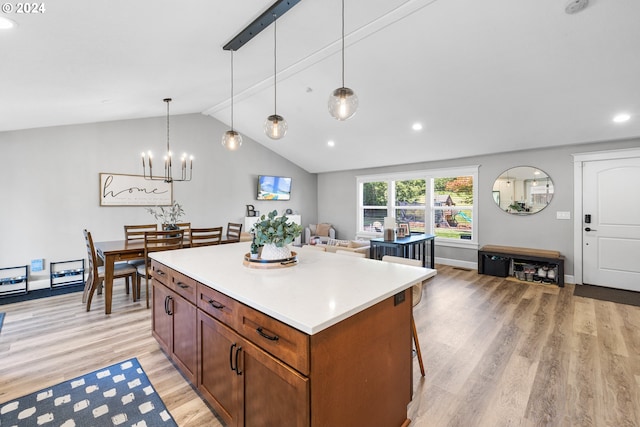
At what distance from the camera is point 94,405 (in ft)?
6.18

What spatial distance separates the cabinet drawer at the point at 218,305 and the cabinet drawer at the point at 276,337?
0.07 meters

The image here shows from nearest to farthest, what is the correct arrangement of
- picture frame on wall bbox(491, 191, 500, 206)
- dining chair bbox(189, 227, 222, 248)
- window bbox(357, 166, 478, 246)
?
dining chair bbox(189, 227, 222, 248) → picture frame on wall bbox(491, 191, 500, 206) → window bbox(357, 166, 478, 246)

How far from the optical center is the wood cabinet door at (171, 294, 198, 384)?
1884 mm

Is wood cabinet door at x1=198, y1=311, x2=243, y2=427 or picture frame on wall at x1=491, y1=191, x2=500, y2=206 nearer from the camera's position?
wood cabinet door at x1=198, y1=311, x2=243, y2=427

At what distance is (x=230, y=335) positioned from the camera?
150 centimetres

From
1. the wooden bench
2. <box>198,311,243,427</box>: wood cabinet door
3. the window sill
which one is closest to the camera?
<box>198,311,243,427</box>: wood cabinet door

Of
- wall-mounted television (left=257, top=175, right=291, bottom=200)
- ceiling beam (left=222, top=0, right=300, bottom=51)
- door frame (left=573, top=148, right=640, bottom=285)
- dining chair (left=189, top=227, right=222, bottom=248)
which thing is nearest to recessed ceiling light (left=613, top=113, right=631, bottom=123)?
door frame (left=573, top=148, right=640, bottom=285)

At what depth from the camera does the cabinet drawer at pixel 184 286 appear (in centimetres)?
185

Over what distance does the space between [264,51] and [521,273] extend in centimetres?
537

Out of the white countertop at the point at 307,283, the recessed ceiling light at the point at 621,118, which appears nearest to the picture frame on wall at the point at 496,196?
the recessed ceiling light at the point at 621,118

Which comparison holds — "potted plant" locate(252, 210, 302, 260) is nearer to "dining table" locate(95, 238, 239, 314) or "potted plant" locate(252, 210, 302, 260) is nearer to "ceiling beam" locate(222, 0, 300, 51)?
"ceiling beam" locate(222, 0, 300, 51)

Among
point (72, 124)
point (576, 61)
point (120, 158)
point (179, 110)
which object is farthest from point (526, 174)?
point (72, 124)

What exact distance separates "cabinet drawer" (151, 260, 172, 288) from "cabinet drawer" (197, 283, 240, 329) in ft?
1.93

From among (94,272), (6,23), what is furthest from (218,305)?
(94,272)
